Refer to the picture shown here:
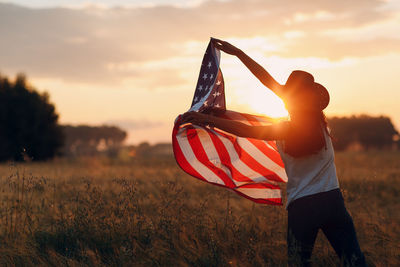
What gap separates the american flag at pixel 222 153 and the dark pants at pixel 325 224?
132 centimetres

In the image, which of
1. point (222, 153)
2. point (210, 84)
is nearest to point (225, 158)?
point (222, 153)

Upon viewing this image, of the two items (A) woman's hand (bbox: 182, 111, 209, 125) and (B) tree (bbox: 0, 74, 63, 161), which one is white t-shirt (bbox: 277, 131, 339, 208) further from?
(B) tree (bbox: 0, 74, 63, 161)

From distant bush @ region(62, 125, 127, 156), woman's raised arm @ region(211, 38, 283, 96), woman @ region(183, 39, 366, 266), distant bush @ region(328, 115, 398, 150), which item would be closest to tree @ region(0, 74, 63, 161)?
distant bush @ region(62, 125, 127, 156)

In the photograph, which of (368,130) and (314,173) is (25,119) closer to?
(314,173)

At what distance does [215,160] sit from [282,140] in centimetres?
143

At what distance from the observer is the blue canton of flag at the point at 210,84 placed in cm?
441

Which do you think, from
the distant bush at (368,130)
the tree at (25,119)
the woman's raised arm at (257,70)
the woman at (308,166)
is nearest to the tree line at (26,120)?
the tree at (25,119)

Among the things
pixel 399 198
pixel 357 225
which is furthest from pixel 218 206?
pixel 399 198

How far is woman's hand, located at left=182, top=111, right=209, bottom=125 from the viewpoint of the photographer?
3408 mm

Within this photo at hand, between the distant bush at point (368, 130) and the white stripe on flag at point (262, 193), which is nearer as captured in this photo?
the white stripe on flag at point (262, 193)

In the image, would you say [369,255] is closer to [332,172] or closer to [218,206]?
[332,172]

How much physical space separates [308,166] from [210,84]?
1.60 m

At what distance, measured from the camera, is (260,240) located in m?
5.05

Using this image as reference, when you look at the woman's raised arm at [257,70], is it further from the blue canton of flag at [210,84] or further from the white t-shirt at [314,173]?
the white t-shirt at [314,173]
